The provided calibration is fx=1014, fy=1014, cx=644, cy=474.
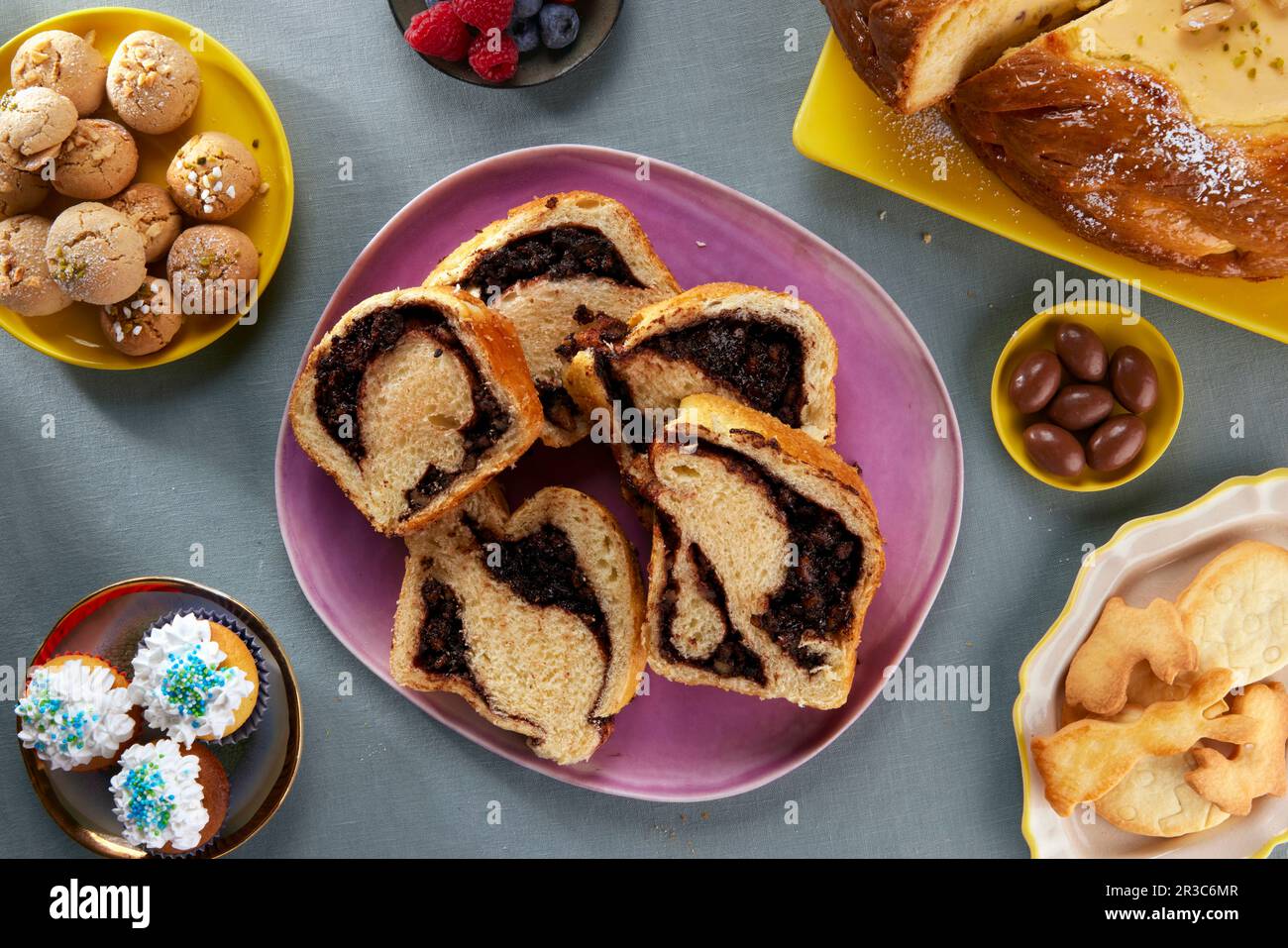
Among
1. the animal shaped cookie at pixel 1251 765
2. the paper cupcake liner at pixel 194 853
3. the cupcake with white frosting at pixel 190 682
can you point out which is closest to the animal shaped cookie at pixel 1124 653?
the animal shaped cookie at pixel 1251 765

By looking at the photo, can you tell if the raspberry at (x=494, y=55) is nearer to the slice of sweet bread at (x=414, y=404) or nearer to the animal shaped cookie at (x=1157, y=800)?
the slice of sweet bread at (x=414, y=404)

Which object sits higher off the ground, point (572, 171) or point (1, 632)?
point (572, 171)

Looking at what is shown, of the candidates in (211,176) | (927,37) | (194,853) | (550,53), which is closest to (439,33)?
(550,53)

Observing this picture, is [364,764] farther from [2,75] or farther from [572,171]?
[2,75]

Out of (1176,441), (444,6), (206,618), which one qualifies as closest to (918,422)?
(1176,441)

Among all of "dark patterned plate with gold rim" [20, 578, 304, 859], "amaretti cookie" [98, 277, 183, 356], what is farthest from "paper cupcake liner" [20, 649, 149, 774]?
"amaretti cookie" [98, 277, 183, 356]

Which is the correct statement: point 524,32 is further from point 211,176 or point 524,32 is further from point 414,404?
point 414,404
